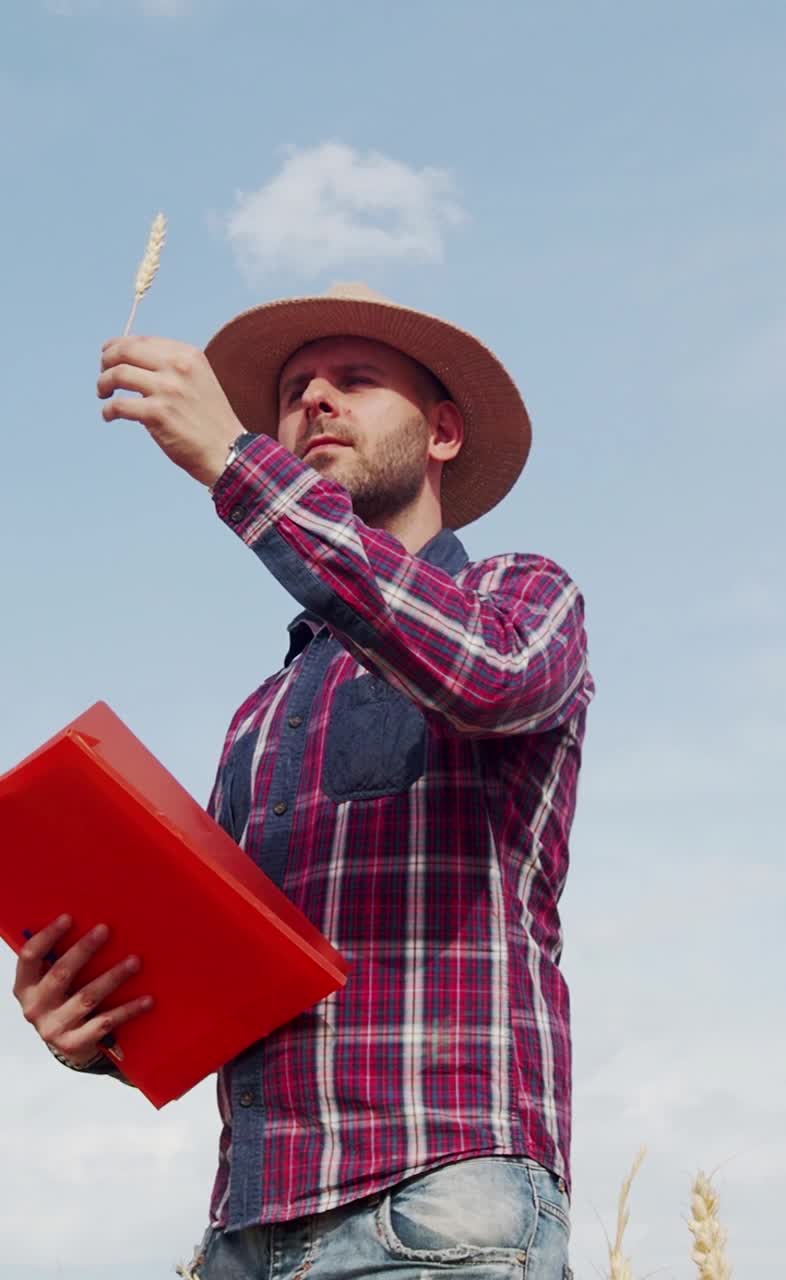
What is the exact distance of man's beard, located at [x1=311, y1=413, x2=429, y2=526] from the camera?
3.71 m

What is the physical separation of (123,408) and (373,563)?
546 millimetres

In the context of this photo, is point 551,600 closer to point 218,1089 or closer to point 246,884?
point 246,884

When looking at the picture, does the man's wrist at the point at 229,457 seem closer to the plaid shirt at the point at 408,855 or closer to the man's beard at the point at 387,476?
the plaid shirt at the point at 408,855

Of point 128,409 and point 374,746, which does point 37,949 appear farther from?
point 128,409

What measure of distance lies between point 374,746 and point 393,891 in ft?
1.05

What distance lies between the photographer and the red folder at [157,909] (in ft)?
8.70

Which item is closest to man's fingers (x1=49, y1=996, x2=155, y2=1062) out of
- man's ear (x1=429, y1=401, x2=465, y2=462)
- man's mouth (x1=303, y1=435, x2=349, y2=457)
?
man's mouth (x1=303, y1=435, x2=349, y2=457)

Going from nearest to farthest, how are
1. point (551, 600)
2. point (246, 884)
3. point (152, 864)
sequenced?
point (152, 864)
point (246, 884)
point (551, 600)

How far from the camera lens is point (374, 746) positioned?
10.3ft

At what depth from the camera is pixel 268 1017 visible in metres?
2.85

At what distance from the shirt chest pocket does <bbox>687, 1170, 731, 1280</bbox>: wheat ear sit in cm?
94

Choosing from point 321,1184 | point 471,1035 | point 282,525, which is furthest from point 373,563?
point 321,1184

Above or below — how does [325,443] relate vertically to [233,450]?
above

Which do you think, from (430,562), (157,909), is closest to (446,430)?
(430,562)
